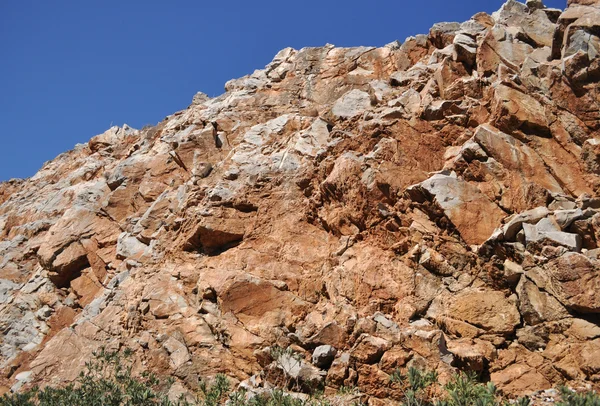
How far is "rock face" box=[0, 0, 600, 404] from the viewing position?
18969 mm

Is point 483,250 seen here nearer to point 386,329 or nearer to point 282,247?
point 386,329

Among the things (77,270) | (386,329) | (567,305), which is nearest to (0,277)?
(77,270)

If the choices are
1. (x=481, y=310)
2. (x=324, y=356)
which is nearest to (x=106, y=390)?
(x=324, y=356)

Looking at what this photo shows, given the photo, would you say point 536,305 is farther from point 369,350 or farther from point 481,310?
point 369,350

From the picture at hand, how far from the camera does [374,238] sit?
23484mm

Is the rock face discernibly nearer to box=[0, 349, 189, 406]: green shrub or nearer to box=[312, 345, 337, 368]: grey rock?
box=[312, 345, 337, 368]: grey rock

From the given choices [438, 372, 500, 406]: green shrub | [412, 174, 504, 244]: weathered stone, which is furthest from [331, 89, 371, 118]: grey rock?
[438, 372, 500, 406]: green shrub

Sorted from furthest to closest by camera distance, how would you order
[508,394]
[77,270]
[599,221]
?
1. [77,270]
2. [599,221]
3. [508,394]

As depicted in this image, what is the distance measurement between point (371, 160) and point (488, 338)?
987 centimetres

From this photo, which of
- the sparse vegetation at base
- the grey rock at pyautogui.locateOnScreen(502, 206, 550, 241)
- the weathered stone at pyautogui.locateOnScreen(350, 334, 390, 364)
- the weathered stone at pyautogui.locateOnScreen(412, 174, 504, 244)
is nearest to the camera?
the sparse vegetation at base

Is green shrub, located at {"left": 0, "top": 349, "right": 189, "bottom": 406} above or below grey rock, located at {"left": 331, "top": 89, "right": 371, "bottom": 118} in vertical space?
below

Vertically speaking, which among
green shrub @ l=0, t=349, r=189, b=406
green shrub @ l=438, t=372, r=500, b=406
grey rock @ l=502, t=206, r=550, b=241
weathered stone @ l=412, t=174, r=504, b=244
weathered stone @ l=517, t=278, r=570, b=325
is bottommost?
green shrub @ l=438, t=372, r=500, b=406

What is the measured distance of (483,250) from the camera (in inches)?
804

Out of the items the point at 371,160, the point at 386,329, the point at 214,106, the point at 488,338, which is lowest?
the point at 488,338
